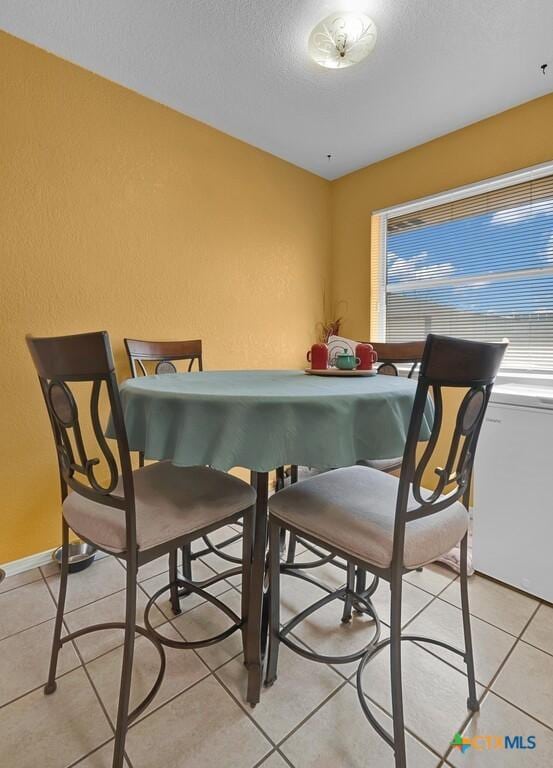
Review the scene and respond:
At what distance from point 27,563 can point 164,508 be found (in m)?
1.27

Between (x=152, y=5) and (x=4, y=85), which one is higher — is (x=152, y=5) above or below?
above

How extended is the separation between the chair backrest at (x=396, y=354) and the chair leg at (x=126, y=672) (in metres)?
1.55

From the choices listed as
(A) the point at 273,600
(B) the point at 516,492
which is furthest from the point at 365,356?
(A) the point at 273,600

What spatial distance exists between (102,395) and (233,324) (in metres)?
0.99

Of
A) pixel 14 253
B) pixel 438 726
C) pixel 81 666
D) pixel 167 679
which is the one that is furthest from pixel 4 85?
pixel 438 726

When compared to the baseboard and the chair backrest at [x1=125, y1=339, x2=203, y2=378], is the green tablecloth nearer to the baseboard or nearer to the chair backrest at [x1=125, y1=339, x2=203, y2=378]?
the chair backrest at [x1=125, y1=339, x2=203, y2=378]

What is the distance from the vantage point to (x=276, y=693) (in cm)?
117

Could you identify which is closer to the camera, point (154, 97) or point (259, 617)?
point (259, 617)

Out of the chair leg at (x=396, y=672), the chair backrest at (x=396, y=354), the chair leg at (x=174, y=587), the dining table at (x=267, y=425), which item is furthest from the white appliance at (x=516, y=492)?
the chair leg at (x=174, y=587)

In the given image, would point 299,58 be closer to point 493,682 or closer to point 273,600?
point 273,600

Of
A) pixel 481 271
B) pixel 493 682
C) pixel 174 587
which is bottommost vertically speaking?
pixel 493 682

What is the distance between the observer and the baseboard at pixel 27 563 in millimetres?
1763

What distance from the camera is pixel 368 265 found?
9.75 feet

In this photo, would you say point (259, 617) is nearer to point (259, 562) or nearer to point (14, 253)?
point (259, 562)
